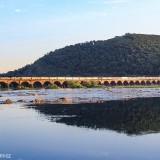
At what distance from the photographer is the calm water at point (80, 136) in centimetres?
2752

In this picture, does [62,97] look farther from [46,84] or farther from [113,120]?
[46,84]

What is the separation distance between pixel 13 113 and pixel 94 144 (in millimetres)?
23627

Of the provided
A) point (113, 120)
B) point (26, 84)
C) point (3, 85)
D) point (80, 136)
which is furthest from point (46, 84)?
point (80, 136)

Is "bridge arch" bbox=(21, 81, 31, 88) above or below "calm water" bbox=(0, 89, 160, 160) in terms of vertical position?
above

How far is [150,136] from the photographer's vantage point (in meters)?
33.8

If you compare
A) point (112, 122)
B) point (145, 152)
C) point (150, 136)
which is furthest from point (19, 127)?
point (145, 152)

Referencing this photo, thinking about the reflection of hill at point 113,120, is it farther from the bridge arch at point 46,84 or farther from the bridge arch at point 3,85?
the bridge arch at point 46,84

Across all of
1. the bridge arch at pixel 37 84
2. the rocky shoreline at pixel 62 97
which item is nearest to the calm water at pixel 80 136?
the rocky shoreline at pixel 62 97

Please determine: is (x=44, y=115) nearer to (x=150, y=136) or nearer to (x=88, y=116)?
(x=88, y=116)

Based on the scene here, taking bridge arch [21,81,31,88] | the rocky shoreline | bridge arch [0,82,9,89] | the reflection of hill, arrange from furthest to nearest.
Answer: bridge arch [21,81,31,88] < bridge arch [0,82,9,89] < the rocky shoreline < the reflection of hill

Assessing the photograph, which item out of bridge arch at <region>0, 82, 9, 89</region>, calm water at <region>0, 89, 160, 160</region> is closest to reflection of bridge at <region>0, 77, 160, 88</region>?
bridge arch at <region>0, 82, 9, 89</region>

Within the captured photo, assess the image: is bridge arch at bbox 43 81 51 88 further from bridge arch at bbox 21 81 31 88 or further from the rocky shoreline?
the rocky shoreline

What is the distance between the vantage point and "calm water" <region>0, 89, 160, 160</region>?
1083 inches

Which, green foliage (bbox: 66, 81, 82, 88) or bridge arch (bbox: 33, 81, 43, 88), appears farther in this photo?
green foliage (bbox: 66, 81, 82, 88)
